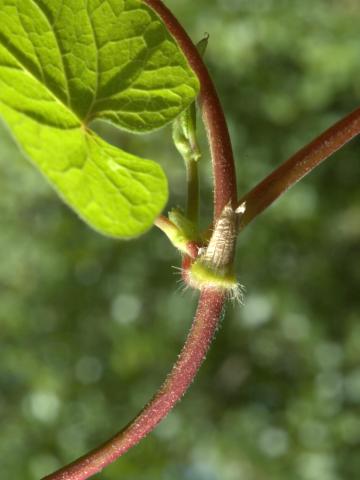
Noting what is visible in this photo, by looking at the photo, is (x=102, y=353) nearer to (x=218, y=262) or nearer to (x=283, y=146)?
(x=283, y=146)

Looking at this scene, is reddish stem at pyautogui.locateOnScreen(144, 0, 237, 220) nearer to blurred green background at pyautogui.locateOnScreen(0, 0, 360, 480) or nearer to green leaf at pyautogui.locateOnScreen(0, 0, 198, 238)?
green leaf at pyautogui.locateOnScreen(0, 0, 198, 238)

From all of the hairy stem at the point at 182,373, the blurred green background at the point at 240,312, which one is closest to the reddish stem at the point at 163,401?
the hairy stem at the point at 182,373

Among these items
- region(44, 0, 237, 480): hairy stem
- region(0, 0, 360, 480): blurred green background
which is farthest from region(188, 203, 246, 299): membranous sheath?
region(0, 0, 360, 480): blurred green background

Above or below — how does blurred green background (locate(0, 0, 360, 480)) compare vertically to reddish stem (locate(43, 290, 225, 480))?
below

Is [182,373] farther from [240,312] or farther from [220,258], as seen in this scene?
[240,312]

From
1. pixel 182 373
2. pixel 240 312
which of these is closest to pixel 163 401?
pixel 182 373

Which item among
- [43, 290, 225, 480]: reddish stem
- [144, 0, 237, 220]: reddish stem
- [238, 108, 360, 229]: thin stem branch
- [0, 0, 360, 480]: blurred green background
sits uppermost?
[144, 0, 237, 220]: reddish stem
